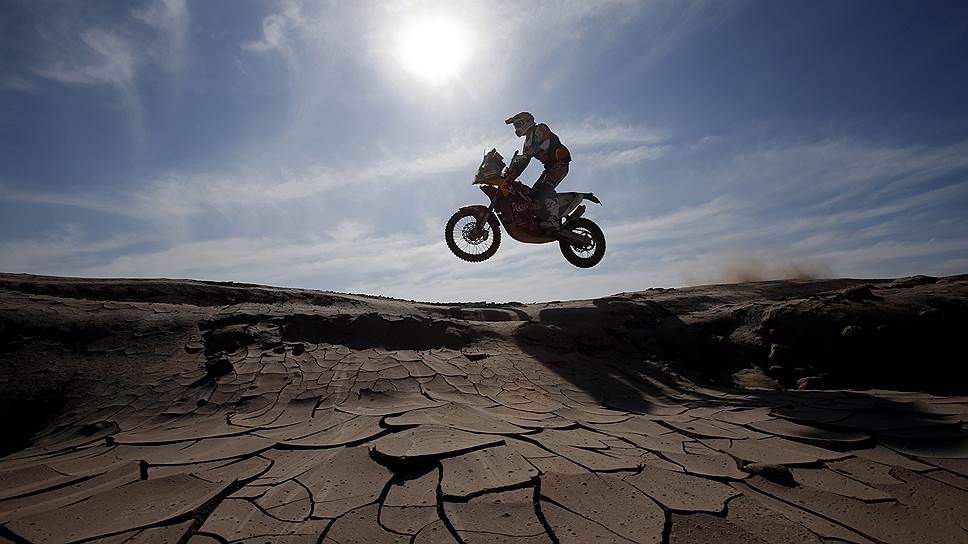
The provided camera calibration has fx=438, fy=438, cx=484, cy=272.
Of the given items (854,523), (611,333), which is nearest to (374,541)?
(854,523)

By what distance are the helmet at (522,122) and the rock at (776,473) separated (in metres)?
5.45

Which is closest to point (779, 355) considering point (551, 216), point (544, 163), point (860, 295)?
point (860, 295)

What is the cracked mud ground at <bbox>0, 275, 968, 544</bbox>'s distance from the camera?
141cm

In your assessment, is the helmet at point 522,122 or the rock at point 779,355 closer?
the rock at point 779,355

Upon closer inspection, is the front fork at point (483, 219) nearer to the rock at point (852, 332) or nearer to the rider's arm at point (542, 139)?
the rider's arm at point (542, 139)

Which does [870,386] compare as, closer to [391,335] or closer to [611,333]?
[611,333]

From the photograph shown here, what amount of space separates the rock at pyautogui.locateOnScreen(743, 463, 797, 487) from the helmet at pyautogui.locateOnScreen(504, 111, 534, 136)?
5455 mm

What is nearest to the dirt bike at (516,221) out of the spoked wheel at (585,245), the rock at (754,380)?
the spoked wheel at (585,245)

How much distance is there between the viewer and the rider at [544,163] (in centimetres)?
619

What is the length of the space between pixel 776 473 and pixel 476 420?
134cm

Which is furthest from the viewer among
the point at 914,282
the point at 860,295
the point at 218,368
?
the point at 914,282

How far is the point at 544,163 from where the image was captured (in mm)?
6359

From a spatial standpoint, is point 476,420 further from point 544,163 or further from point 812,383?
point 544,163

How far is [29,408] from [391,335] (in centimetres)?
227
